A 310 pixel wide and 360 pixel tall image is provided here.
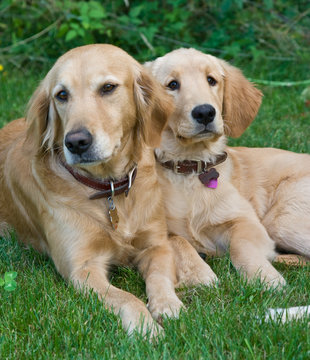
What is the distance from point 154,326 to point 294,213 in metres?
1.60

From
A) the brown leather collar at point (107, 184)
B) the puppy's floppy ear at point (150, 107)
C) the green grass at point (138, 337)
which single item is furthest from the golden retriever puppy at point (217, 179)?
the brown leather collar at point (107, 184)

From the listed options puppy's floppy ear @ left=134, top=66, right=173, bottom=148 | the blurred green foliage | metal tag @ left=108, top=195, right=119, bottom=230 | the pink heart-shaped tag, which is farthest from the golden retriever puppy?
the blurred green foliage

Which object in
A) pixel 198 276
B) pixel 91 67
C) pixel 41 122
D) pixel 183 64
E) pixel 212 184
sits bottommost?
pixel 198 276

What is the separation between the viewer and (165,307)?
8.87 ft

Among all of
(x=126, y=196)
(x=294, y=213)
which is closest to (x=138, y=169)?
(x=126, y=196)

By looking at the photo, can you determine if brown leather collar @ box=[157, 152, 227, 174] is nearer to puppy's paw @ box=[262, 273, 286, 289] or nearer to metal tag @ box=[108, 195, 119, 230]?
metal tag @ box=[108, 195, 119, 230]

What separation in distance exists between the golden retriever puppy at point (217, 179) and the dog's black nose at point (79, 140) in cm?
81

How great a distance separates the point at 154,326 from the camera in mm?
2477

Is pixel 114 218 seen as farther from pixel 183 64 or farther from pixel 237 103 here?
pixel 237 103

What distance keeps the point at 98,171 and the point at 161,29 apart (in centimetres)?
452

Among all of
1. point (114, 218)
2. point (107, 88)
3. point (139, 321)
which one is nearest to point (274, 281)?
point (139, 321)

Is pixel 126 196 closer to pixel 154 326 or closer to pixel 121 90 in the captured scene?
pixel 121 90

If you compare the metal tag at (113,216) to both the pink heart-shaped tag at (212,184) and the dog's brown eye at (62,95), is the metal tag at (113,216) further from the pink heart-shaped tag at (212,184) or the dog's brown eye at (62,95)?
the pink heart-shaped tag at (212,184)

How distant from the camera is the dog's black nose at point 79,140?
2783 millimetres
